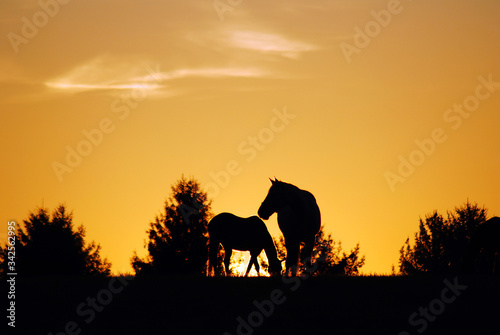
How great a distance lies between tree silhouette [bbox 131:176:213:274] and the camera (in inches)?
1657

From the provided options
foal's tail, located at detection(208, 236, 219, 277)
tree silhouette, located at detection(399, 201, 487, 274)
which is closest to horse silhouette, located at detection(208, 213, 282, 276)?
foal's tail, located at detection(208, 236, 219, 277)

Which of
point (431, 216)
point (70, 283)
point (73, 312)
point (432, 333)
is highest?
point (431, 216)

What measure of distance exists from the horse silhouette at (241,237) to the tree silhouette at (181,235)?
38.4 ft

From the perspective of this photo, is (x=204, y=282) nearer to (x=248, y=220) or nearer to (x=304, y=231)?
(x=304, y=231)

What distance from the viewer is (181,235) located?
4572 centimetres

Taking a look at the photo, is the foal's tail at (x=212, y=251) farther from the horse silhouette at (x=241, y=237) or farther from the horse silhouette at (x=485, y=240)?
the horse silhouette at (x=485, y=240)

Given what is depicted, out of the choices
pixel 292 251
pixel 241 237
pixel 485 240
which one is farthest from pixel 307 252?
pixel 485 240

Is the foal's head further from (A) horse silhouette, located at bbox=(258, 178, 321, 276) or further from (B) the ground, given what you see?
(B) the ground

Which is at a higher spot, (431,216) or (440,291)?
(431,216)

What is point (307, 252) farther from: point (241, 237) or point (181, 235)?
point (181, 235)

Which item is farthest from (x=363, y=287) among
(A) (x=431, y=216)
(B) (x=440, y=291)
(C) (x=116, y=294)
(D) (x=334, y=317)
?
→ (A) (x=431, y=216)

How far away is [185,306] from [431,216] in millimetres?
51085

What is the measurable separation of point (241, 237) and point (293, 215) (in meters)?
4.49

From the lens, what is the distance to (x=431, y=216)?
212 feet
